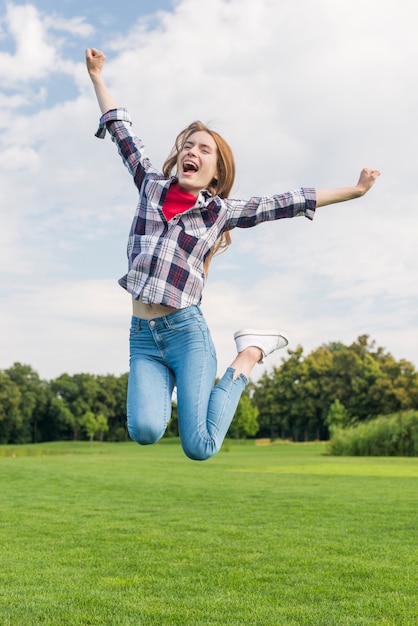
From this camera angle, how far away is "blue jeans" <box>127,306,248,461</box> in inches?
161

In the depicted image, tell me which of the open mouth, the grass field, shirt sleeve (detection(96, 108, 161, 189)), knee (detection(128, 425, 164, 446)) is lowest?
the grass field

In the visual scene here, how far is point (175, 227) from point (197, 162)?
48 centimetres

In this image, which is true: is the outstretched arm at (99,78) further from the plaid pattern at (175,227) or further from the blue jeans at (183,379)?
the blue jeans at (183,379)

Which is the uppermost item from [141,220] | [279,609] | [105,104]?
[105,104]

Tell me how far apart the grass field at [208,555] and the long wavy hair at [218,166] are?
280 cm

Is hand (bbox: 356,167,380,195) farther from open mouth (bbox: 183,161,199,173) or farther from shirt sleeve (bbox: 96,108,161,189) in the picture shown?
shirt sleeve (bbox: 96,108,161,189)

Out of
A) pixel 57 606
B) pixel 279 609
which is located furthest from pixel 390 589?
pixel 57 606

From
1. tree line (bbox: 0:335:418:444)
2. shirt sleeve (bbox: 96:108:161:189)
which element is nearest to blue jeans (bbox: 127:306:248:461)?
shirt sleeve (bbox: 96:108:161:189)

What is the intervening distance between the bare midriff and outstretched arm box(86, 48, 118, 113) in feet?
4.90

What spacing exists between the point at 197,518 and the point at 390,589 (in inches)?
180

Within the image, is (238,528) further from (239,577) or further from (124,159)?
(124,159)

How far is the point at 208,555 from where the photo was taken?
755 cm

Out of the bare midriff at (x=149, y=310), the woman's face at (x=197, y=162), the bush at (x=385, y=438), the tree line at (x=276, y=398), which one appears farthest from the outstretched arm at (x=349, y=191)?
the tree line at (x=276, y=398)

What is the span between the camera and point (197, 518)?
10.2 m
